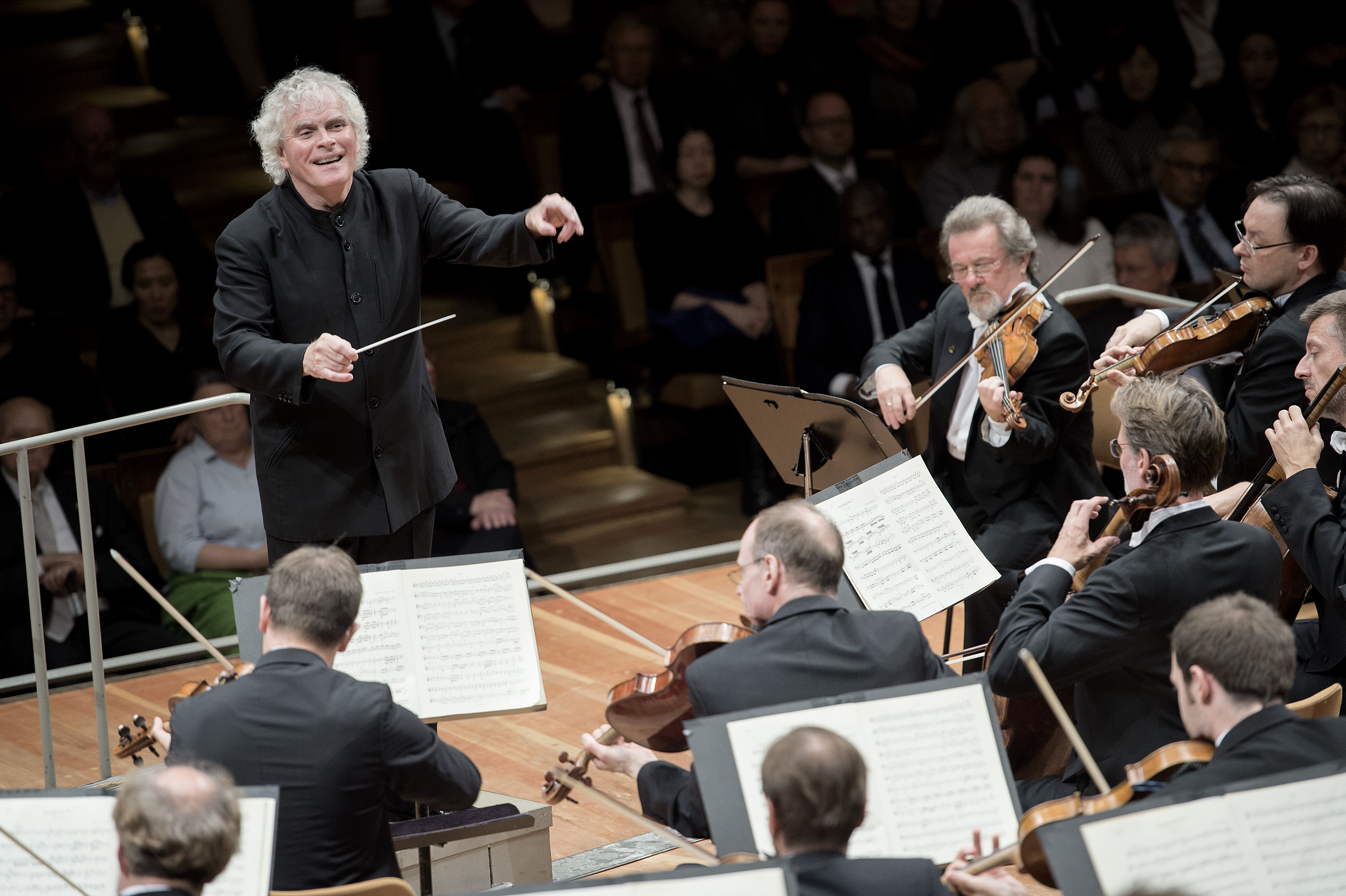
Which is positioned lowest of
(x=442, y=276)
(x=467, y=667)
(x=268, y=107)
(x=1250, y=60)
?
(x=467, y=667)

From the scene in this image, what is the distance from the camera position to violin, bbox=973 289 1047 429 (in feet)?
11.1

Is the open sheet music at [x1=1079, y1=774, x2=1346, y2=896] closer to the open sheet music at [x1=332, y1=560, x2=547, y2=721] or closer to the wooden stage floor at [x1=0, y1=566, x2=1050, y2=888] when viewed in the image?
the open sheet music at [x1=332, y1=560, x2=547, y2=721]

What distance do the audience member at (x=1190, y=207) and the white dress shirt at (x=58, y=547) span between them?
14.9 feet

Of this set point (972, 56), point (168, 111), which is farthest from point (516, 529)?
point (972, 56)

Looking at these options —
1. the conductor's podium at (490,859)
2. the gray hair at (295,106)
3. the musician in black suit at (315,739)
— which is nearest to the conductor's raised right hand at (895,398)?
the conductor's podium at (490,859)

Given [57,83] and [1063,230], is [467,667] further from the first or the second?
[57,83]

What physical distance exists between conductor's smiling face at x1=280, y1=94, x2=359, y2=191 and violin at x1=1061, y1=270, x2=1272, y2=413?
5.71ft

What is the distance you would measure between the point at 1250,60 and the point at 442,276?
4227mm

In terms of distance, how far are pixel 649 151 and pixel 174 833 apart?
4782mm

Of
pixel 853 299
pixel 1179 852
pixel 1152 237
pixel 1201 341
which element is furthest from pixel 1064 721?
pixel 1152 237

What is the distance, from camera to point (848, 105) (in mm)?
6113

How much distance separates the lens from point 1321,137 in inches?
255

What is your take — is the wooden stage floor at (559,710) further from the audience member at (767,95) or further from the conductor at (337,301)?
the audience member at (767,95)

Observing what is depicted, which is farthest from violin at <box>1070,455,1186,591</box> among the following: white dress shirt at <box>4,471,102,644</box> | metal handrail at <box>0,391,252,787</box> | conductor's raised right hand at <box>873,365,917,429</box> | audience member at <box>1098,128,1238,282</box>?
audience member at <box>1098,128,1238,282</box>
